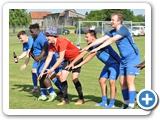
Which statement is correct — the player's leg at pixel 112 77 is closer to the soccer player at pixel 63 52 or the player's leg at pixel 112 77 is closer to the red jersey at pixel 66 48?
the soccer player at pixel 63 52

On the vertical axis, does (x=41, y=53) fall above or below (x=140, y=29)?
below

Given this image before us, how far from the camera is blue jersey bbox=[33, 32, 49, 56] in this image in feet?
30.6

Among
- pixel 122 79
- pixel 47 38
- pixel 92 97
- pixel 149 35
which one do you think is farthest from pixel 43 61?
pixel 149 35

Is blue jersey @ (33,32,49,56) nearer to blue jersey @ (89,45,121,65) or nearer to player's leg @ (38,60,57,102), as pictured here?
player's leg @ (38,60,57,102)

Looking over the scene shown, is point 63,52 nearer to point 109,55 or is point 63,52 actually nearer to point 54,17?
point 109,55

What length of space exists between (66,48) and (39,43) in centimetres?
104

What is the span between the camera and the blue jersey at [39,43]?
9.34 metres

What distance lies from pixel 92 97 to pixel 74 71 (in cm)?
114

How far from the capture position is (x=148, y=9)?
7.93 metres

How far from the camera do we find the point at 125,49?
7.89 metres

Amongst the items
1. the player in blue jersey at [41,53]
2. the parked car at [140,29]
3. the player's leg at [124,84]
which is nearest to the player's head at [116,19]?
the player's leg at [124,84]

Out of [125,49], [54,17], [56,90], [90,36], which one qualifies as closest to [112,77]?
[125,49]

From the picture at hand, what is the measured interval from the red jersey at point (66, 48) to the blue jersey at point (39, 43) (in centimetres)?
45

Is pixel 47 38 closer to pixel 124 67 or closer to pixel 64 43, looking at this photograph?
pixel 64 43
